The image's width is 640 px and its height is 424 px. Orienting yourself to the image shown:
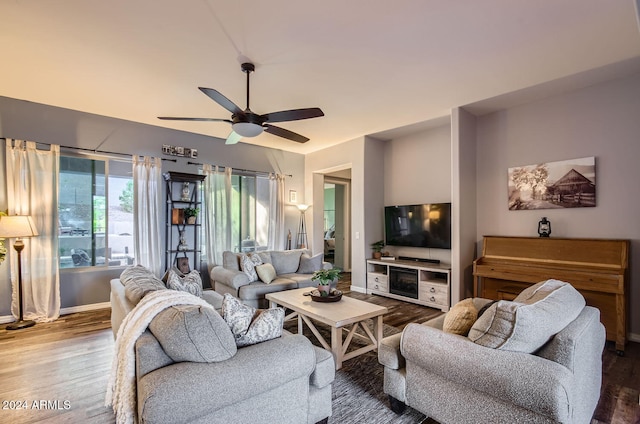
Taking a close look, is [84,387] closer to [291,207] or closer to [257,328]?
[257,328]

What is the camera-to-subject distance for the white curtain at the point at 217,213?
221 inches

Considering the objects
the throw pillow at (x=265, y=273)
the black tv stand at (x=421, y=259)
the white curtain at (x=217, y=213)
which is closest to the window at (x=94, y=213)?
the white curtain at (x=217, y=213)

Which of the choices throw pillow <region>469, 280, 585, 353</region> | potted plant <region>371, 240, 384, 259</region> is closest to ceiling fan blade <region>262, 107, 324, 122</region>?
throw pillow <region>469, 280, 585, 353</region>

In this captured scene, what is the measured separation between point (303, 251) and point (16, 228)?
12.7 feet

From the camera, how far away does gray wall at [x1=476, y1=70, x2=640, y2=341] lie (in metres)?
3.43

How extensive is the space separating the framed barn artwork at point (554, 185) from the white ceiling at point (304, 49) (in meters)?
1.12

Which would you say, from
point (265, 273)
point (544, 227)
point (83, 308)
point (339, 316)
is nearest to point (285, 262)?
point (265, 273)

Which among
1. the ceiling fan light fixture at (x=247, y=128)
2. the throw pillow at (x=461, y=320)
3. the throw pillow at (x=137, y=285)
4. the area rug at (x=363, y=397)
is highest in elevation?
the ceiling fan light fixture at (x=247, y=128)

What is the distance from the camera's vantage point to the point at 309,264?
17.2 feet

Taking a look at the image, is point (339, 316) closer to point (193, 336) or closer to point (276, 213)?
point (193, 336)

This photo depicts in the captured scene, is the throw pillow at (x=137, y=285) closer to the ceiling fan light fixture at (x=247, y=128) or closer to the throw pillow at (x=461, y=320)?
the ceiling fan light fixture at (x=247, y=128)

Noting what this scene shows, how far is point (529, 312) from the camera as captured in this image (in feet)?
5.49

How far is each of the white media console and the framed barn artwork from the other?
145 cm

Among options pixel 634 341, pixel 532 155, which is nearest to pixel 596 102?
pixel 532 155
